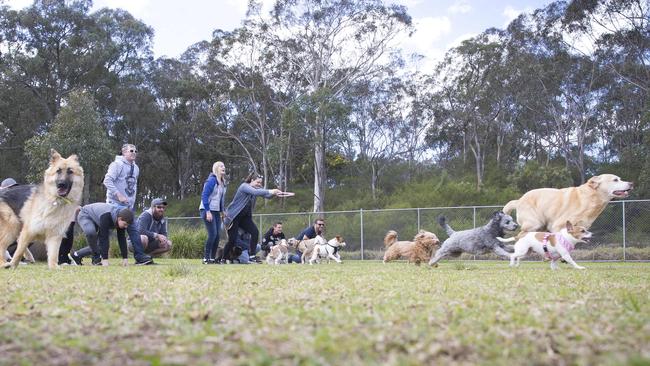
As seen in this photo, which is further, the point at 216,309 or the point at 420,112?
the point at 420,112

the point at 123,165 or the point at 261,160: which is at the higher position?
the point at 261,160

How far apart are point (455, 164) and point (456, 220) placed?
26630mm

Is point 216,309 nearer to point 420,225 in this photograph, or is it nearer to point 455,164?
point 420,225

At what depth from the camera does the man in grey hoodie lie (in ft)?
34.4

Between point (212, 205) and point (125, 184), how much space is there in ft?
6.52

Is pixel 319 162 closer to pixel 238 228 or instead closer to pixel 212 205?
pixel 238 228

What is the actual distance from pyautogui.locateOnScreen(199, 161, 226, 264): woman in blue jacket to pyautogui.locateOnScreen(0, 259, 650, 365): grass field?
285 inches

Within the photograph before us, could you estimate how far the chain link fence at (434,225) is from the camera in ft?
56.6

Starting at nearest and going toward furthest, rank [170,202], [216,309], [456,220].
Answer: [216,309]
[456,220]
[170,202]

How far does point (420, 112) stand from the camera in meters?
43.8

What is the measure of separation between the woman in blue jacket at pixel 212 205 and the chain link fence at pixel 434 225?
8219 millimetres

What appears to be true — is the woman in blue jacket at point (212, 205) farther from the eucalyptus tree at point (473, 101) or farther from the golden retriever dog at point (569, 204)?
the eucalyptus tree at point (473, 101)

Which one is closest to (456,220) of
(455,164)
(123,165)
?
(123,165)

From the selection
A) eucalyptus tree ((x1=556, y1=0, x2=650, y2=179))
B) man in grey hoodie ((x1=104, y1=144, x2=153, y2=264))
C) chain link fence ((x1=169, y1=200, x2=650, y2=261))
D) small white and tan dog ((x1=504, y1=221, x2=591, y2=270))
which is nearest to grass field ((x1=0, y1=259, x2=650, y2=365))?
small white and tan dog ((x1=504, y1=221, x2=591, y2=270))
